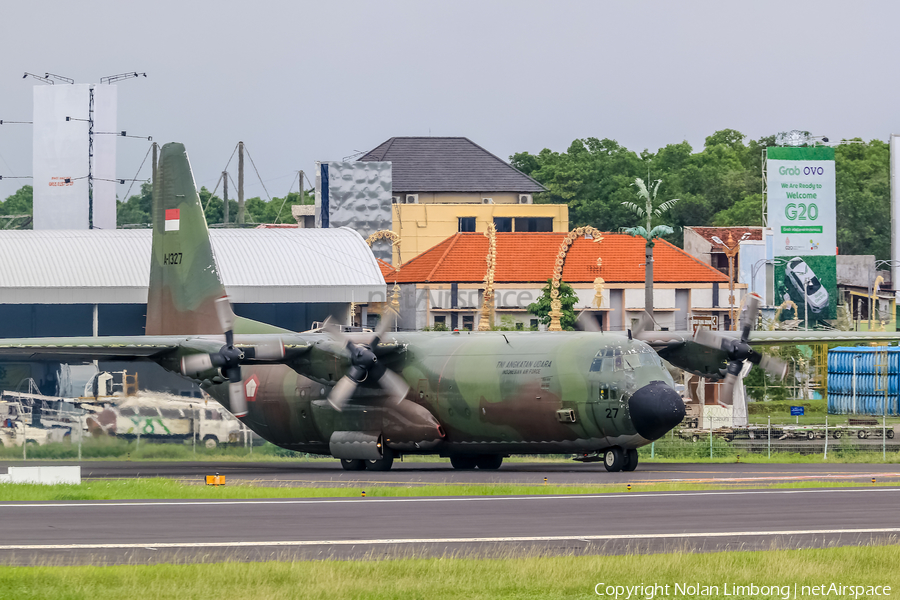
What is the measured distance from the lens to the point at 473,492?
2934 cm

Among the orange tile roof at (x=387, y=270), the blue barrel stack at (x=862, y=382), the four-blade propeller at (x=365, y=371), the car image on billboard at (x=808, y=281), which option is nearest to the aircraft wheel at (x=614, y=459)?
the four-blade propeller at (x=365, y=371)

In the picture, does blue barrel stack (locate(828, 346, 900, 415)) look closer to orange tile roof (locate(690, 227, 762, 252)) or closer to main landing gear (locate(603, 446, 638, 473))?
orange tile roof (locate(690, 227, 762, 252))

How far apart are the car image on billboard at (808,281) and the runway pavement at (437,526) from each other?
8675 centimetres

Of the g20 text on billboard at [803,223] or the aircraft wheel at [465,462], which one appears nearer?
the aircraft wheel at [465,462]

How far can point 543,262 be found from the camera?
307 ft

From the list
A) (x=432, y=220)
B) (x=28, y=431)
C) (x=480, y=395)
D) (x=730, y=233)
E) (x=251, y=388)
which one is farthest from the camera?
(x=432, y=220)

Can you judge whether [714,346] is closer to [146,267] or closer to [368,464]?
[368,464]

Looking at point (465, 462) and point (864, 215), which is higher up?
point (864, 215)

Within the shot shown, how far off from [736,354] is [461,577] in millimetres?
23281

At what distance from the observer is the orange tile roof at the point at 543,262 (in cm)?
9250

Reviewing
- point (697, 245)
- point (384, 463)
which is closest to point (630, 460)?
point (384, 463)

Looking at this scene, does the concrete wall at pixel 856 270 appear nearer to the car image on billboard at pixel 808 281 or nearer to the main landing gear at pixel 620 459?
the car image on billboard at pixel 808 281

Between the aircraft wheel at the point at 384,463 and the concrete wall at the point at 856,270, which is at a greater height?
the concrete wall at the point at 856,270

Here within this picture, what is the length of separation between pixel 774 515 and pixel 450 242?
238 feet
